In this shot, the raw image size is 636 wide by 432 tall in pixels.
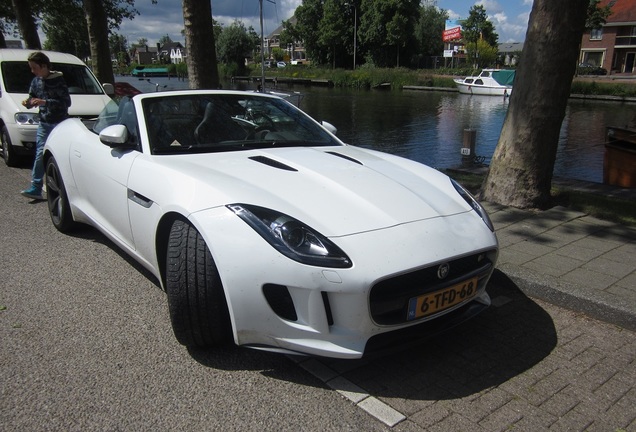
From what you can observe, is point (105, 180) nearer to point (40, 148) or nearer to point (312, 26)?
point (40, 148)

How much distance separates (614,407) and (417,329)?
1.00 m

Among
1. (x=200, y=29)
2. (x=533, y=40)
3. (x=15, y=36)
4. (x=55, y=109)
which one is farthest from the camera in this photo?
(x=15, y=36)

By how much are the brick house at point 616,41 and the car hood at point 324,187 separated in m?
64.7

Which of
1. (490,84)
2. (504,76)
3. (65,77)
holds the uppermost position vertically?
(65,77)

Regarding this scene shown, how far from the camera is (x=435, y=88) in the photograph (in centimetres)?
5062

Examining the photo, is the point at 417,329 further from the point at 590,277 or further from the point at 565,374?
the point at 590,277

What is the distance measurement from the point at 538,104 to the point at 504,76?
42.6 meters

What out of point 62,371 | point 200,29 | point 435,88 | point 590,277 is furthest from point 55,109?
point 435,88

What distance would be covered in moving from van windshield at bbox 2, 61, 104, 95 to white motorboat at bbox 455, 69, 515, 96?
36845 millimetres

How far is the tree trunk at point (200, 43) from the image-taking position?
834 centimetres

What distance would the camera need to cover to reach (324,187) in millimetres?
2893

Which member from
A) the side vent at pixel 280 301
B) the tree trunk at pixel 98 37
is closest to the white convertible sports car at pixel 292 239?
the side vent at pixel 280 301

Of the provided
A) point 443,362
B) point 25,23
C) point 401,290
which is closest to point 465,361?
point 443,362

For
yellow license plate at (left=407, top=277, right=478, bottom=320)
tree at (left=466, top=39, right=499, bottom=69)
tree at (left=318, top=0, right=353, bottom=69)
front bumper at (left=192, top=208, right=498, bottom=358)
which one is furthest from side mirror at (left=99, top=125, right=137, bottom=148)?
tree at (left=318, top=0, right=353, bottom=69)
